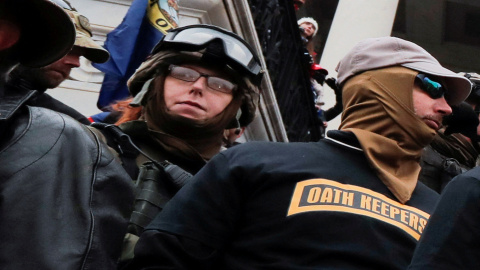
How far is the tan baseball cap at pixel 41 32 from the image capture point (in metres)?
3.54

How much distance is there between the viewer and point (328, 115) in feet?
40.0

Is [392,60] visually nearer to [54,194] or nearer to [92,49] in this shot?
[54,194]

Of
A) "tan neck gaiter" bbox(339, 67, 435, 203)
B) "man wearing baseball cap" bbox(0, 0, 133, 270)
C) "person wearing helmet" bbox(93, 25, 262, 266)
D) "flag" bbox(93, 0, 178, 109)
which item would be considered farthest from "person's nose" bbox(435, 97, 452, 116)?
"flag" bbox(93, 0, 178, 109)

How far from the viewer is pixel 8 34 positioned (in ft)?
11.3

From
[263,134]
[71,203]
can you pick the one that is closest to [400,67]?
[71,203]

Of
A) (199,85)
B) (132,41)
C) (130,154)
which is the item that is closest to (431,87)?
(199,85)

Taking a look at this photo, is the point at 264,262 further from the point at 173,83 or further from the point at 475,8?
the point at 475,8

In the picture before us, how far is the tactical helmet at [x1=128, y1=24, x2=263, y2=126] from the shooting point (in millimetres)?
5059

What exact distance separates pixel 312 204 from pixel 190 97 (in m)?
1.09

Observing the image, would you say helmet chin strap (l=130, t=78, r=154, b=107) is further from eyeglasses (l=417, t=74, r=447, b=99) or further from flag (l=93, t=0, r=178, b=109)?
flag (l=93, t=0, r=178, b=109)

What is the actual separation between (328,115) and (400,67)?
7.62m

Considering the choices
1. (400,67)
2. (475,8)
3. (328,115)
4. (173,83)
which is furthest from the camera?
(475,8)

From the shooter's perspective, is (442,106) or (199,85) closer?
(442,106)

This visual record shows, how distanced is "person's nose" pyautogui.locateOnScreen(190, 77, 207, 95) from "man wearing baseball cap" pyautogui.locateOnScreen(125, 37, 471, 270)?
2.39ft
